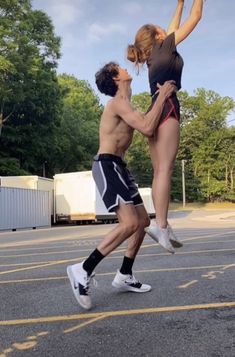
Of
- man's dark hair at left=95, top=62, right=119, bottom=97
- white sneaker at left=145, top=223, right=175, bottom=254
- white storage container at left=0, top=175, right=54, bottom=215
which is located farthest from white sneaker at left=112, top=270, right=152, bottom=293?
white storage container at left=0, top=175, right=54, bottom=215

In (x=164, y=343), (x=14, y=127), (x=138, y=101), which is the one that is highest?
(x=138, y=101)

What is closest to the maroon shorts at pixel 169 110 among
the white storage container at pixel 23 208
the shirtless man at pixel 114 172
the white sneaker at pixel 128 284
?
the shirtless man at pixel 114 172

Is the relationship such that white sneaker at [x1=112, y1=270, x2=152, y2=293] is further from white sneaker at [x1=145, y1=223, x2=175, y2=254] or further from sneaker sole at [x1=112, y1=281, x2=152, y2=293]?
white sneaker at [x1=145, y1=223, x2=175, y2=254]

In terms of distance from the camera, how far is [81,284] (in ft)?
14.4

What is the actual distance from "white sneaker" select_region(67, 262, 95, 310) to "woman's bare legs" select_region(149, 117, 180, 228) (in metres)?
0.87

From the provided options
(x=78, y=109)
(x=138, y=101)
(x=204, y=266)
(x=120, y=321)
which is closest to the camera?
(x=120, y=321)

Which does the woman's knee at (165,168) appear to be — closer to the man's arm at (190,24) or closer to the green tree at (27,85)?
the man's arm at (190,24)

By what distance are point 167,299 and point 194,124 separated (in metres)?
70.2

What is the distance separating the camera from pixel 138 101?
66438mm

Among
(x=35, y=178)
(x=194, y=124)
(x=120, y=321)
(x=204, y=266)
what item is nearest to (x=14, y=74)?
(x=35, y=178)

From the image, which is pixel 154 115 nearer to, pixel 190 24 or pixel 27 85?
pixel 190 24

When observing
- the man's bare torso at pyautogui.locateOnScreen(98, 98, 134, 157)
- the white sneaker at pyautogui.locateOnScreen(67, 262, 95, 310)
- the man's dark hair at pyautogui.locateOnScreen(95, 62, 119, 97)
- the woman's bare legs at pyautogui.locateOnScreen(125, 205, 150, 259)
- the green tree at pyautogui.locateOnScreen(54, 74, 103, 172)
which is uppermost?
the green tree at pyautogui.locateOnScreen(54, 74, 103, 172)

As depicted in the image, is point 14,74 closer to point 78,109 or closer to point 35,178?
point 35,178

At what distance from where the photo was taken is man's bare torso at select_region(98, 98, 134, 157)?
15.0 feet
